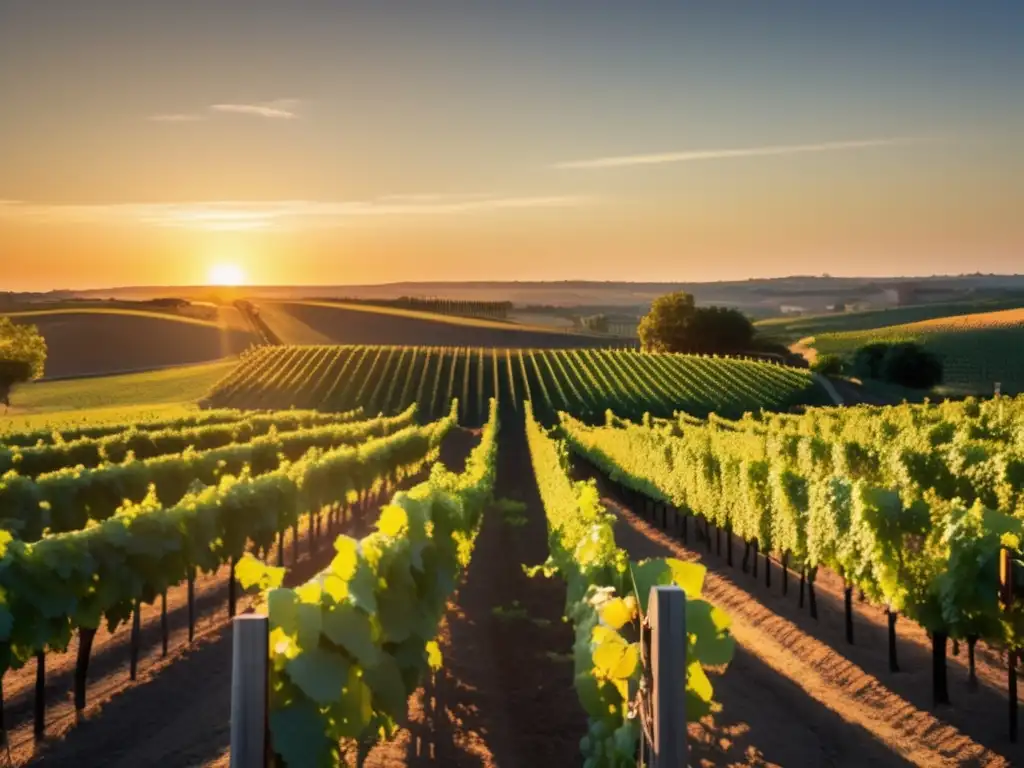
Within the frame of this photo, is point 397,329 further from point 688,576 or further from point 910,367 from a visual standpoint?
point 688,576

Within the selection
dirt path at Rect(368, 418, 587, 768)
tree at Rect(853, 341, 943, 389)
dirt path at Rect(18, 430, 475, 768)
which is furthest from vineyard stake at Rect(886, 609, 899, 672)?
tree at Rect(853, 341, 943, 389)

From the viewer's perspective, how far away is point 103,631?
1736cm

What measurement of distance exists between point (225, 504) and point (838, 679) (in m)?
9.74

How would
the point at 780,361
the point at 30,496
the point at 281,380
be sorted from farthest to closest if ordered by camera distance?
the point at 780,361
the point at 281,380
the point at 30,496

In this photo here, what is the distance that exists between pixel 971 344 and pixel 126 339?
340 ft

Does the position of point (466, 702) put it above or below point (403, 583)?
below

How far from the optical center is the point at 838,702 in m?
13.6

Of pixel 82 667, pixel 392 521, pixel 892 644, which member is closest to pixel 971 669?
pixel 892 644

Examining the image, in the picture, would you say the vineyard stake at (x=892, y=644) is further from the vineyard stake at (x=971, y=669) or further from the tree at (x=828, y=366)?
Answer: the tree at (x=828, y=366)

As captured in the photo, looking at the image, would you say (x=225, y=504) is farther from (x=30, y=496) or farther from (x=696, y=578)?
(x=696, y=578)

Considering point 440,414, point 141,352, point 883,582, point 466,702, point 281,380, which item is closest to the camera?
point 466,702

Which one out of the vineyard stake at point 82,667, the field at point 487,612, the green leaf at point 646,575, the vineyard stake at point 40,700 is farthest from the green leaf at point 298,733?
the vineyard stake at point 82,667

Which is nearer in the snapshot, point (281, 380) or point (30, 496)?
point (30, 496)

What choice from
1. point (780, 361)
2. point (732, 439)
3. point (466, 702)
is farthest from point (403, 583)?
point (780, 361)
